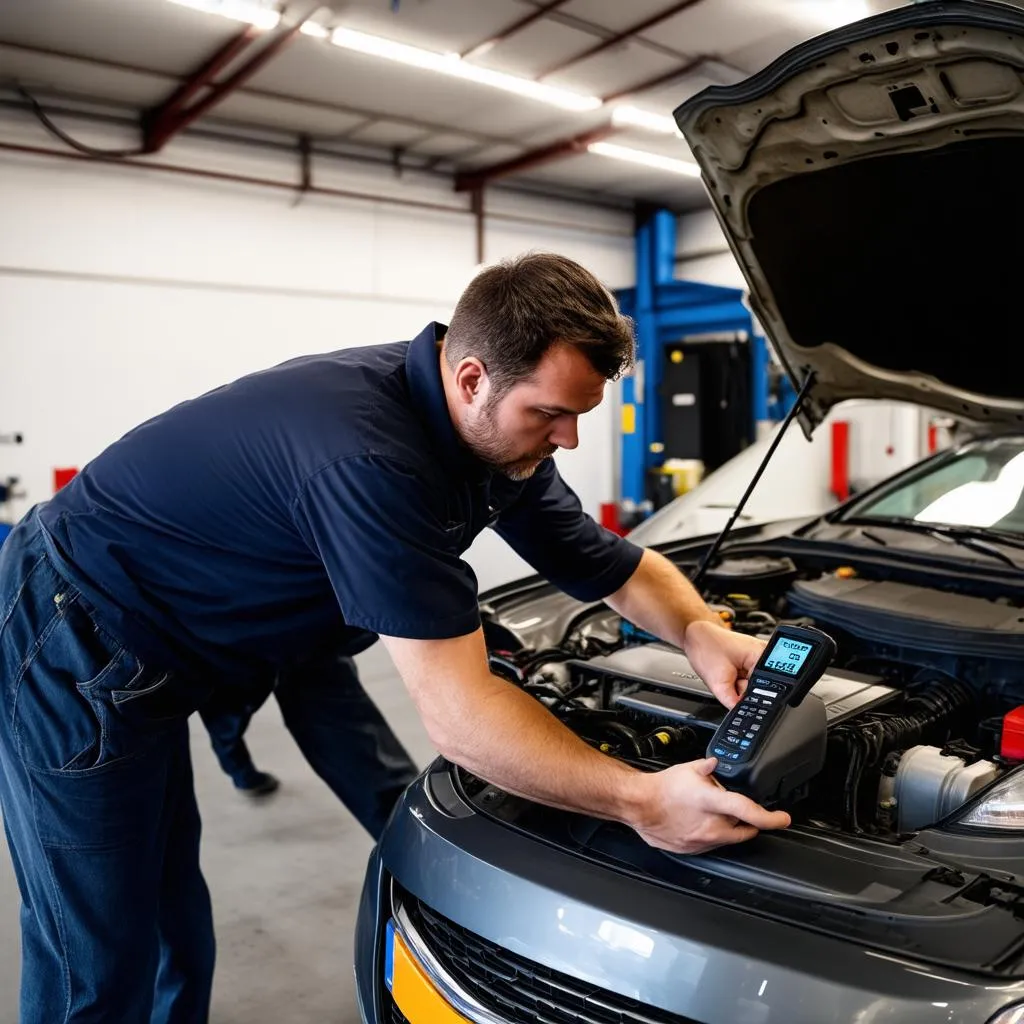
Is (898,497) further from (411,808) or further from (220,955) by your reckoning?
(220,955)

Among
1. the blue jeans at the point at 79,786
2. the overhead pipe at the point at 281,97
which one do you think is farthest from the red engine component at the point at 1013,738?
the overhead pipe at the point at 281,97

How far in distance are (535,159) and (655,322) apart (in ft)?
6.87

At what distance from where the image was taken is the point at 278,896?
8.46 feet

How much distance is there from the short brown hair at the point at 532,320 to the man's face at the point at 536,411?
0.01 metres

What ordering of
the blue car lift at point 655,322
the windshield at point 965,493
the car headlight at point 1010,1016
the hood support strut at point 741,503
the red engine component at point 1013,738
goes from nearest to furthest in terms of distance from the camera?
the car headlight at point 1010,1016 < the red engine component at point 1013,738 < the hood support strut at point 741,503 < the windshield at point 965,493 < the blue car lift at point 655,322

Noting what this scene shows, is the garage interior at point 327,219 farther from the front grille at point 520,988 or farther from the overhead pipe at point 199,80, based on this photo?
the front grille at point 520,988

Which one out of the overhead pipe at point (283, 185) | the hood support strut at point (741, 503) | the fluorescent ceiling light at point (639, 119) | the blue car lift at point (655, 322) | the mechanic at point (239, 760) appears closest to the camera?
the hood support strut at point (741, 503)

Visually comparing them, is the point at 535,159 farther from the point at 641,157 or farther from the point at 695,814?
the point at 695,814

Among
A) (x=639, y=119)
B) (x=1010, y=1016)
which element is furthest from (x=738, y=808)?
(x=639, y=119)

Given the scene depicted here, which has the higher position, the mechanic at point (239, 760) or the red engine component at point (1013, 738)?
the red engine component at point (1013, 738)

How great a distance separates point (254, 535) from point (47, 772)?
1.60ft

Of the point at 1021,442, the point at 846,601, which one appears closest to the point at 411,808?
the point at 846,601

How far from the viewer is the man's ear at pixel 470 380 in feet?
4.37

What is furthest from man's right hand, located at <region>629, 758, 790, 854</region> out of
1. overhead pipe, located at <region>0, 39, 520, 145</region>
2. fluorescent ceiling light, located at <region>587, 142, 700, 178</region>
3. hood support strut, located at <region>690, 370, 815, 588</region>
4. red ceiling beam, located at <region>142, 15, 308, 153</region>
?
fluorescent ceiling light, located at <region>587, 142, 700, 178</region>
